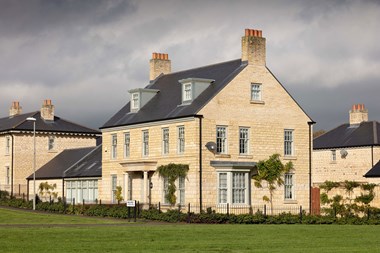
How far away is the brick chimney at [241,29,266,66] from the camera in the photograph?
5638 centimetres

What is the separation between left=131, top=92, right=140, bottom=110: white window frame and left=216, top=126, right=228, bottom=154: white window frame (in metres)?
8.87

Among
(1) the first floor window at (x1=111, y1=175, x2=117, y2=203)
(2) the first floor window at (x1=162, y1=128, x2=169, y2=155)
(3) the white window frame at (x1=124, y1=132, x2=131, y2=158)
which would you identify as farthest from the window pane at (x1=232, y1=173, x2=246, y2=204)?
(1) the first floor window at (x1=111, y1=175, x2=117, y2=203)

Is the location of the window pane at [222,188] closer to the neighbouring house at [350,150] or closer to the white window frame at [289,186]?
the white window frame at [289,186]

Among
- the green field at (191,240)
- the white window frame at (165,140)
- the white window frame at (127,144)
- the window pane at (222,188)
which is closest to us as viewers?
the green field at (191,240)

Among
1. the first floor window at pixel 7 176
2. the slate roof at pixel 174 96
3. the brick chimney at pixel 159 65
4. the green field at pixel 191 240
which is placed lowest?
the green field at pixel 191 240

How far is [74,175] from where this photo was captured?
6844 centimetres

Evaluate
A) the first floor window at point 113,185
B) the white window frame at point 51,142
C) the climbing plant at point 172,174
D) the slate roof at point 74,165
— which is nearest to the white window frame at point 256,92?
the climbing plant at point 172,174

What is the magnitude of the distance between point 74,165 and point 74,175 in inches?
120

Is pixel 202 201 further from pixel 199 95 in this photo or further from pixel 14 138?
pixel 14 138

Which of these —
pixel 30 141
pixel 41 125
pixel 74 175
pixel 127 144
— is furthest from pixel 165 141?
pixel 41 125

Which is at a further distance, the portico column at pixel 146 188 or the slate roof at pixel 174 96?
the portico column at pixel 146 188

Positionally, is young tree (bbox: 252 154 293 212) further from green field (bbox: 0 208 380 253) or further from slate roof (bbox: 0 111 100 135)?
slate roof (bbox: 0 111 100 135)

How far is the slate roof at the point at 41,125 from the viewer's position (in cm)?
7700

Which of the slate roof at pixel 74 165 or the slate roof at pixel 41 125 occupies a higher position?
the slate roof at pixel 41 125
